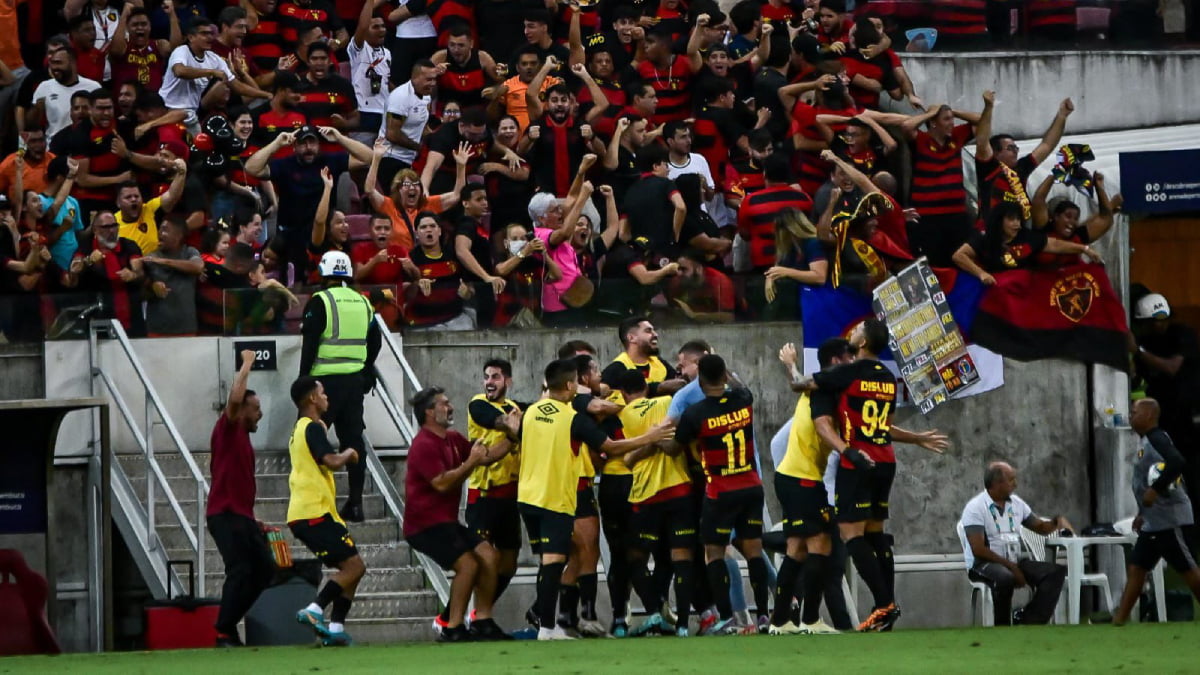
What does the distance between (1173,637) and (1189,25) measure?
11933mm

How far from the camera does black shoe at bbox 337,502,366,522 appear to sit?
17344mm

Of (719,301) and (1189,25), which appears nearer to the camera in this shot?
(719,301)

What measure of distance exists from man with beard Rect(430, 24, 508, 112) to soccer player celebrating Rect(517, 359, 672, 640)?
22.0ft

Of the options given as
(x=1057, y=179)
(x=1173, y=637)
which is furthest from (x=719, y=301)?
(x=1173, y=637)

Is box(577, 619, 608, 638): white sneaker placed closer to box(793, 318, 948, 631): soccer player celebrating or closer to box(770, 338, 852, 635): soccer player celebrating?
box(770, 338, 852, 635): soccer player celebrating

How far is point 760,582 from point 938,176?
6.30m

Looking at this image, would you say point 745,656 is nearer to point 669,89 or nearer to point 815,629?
point 815,629

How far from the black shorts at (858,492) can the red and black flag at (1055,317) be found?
4957 mm

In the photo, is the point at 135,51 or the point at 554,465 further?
the point at 135,51

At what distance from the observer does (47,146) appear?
20016 mm

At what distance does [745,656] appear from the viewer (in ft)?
41.0

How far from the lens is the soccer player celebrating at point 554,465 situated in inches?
591

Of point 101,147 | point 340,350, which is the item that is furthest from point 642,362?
point 101,147

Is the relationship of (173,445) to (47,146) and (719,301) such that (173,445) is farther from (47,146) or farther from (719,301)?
(719,301)
